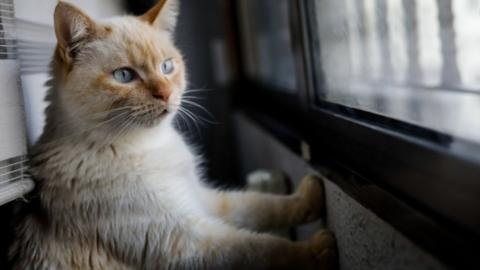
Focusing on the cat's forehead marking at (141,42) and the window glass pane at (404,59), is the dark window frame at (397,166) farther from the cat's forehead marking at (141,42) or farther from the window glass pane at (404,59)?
the cat's forehead marking at (141,42)

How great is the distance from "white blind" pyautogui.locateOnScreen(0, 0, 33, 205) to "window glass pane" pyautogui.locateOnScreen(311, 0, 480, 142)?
2.49 feet

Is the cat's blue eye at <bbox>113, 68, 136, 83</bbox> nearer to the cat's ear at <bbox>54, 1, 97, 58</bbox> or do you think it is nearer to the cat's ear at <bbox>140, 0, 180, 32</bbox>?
the cat's ear at <bbox>54, 1, 97, 58</bbox>

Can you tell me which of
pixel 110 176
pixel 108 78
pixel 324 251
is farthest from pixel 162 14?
pixel 324 251

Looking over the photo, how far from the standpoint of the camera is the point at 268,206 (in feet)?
3.85

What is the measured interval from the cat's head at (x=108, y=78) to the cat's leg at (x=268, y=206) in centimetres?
34

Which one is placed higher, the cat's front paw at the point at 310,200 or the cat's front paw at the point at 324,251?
the cat's front paw at the point at 310,200

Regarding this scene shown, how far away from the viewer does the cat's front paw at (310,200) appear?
1.07 meters

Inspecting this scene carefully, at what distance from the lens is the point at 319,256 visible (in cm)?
95

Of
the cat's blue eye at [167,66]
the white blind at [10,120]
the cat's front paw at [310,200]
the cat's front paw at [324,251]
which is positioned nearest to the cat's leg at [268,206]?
the cat's front paw at [310,200]

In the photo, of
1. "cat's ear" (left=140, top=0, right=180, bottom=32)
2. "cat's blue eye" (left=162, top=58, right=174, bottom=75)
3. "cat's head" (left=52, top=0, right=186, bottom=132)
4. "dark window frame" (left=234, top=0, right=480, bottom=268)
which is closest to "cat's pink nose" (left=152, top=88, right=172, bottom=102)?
"cat's head" (left=52, top=0, right=186, bottom=132)

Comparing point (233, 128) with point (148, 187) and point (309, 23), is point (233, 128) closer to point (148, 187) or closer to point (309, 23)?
point (309, 23)

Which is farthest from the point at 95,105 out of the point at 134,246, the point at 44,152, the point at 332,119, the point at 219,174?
the point at 219,174

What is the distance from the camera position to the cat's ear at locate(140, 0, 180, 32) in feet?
3.78

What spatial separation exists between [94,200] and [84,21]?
404 millimetres
